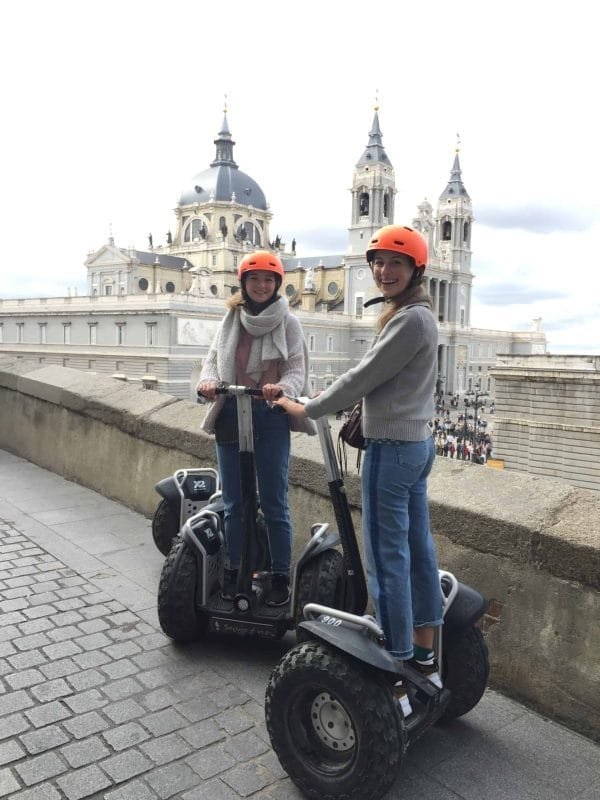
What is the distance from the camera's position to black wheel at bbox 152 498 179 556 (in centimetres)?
394

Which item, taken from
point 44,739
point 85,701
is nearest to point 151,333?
point 85,701

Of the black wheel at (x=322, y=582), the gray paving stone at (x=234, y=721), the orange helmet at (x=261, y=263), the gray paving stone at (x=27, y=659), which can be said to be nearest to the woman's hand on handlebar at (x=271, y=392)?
the orange helmet at (x=261, y=263)

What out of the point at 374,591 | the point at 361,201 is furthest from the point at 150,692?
the point at 361,201

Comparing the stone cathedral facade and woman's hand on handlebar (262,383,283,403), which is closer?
woman's hand on handlebar (262,383,283,403)

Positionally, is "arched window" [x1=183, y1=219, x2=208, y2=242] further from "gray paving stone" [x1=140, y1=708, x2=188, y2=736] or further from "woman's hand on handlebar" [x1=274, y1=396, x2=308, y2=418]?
"gray paving stone" [x1=140, y1=708, x2=188, y2=736]

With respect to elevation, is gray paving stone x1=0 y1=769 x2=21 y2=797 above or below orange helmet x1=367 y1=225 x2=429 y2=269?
below

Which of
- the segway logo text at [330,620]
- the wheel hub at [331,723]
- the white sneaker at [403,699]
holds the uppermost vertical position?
the segway logo text at [330,620]

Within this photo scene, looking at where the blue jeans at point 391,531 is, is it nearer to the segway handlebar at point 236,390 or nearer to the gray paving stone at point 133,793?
the segway handlebar at point 236,390

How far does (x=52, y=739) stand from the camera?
2262 millimetres

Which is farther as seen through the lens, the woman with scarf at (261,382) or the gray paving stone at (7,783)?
the woman with scarf at (261,382)

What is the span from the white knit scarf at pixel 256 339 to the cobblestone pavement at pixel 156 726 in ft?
4.31

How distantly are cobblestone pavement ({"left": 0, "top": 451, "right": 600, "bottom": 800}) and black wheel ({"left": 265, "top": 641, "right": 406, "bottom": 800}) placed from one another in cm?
12

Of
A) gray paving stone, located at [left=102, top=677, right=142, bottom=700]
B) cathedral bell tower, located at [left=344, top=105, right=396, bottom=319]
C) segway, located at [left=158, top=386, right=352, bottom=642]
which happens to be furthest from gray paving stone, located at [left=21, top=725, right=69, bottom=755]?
cathedral bell tower, located at [left=344, top=105, right=396, bottom=319]

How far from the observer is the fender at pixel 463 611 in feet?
7.75
